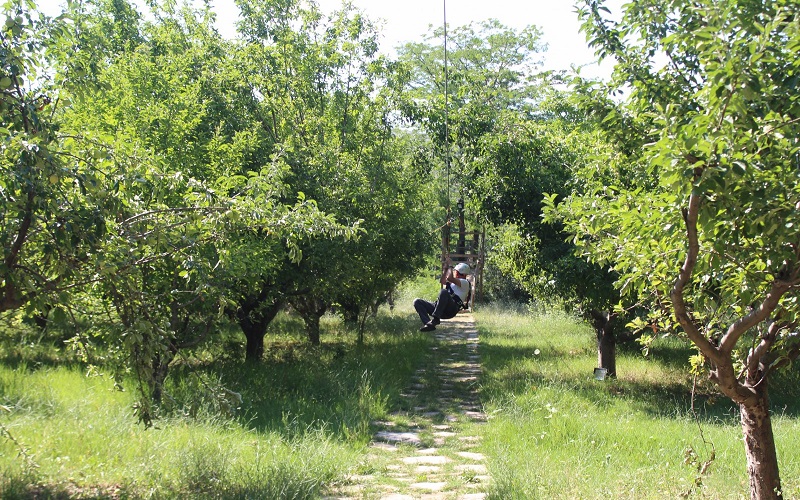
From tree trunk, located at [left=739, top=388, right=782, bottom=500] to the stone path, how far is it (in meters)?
2.49

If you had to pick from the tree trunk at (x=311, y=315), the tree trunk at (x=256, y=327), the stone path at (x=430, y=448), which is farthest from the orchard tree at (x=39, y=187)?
the tree trunk at (x=311, y=315)

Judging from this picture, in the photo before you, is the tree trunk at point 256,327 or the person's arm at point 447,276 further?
the tree trunk at point 256,327

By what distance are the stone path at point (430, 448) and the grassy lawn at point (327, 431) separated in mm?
206

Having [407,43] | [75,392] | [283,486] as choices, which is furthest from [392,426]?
[407,43]

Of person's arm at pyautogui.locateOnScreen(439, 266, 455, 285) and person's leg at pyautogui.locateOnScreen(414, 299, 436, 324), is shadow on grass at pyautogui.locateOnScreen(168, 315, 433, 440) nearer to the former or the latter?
person's leg at pyautogui.locateOnScreen(414, 299, 436, 324)

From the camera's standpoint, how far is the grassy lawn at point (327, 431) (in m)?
6.80

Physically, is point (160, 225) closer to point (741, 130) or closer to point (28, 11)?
point (28, 11)

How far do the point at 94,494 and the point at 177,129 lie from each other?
6.09 meters

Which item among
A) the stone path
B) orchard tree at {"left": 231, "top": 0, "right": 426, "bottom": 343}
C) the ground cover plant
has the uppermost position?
orchard tree at {"left": 231, "top": 0, "right": 426, "bottom": 343}

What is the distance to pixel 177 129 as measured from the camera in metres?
10.9

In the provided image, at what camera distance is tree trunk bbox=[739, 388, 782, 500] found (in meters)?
5.77

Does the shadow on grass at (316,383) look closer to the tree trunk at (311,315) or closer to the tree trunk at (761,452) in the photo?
the tree trunk at (311,315)

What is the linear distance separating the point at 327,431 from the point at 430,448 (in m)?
1.40

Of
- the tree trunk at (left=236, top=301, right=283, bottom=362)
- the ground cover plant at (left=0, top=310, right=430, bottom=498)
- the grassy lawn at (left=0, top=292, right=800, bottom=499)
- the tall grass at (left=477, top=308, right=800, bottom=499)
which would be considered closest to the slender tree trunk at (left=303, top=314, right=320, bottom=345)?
the tree trunk at (left=236, top=301, right=283, bottom=362)
